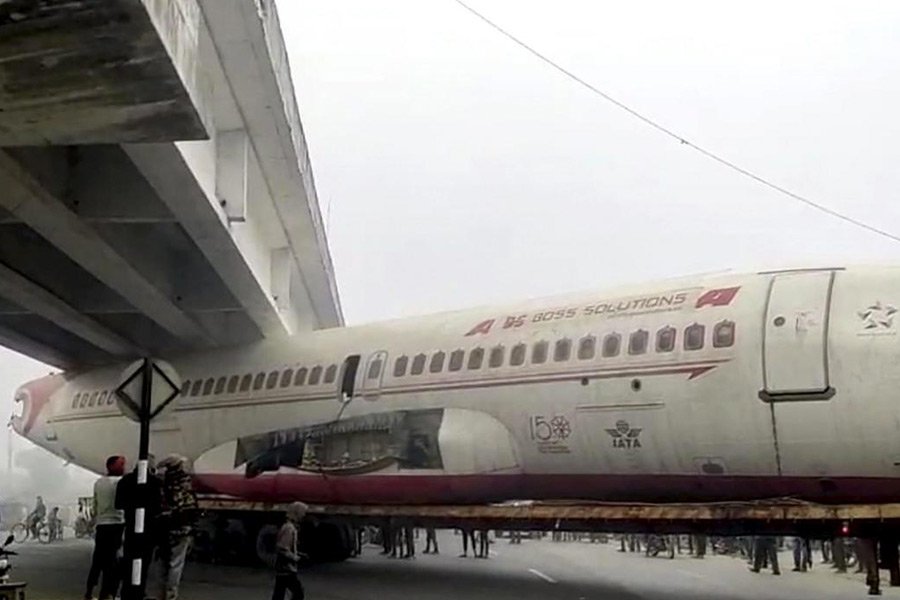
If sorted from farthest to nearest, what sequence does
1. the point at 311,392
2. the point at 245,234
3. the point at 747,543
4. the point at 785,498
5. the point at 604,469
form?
1. the point at 747,543
2. the point at 311,392
3. the point at 245,234
4. the point at 604,469
5. the point at 785,498

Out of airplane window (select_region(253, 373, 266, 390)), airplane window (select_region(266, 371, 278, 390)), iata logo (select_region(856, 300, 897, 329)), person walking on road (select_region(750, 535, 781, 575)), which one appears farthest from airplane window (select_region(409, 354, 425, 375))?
person walking on road (select_region(750, 535, 781, 575))

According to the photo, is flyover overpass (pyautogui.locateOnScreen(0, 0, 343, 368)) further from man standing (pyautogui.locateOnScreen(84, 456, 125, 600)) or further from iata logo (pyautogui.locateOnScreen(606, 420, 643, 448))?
iata logo (pyautogui.locateOnScreen(606, 420, 643, 448))

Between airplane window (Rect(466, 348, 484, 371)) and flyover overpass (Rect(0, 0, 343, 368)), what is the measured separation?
140 inches

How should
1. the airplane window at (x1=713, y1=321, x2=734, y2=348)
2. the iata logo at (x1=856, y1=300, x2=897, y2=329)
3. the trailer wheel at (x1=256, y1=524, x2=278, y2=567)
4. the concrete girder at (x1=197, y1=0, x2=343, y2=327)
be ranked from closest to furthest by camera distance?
the concrete girder at (x1=197, y1=0, x2=343, y2=327) → the iata logo at (x1=856, y1=300, x2=897, y2=329) → the airplane window at (x1=713, y1=321, x2=734, y2=348) → the trailer wheel at (x1=256, y1=524, x2=278, y2=567)

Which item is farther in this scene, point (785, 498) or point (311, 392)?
point (311, 392)

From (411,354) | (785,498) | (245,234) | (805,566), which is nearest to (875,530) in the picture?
(785,498)

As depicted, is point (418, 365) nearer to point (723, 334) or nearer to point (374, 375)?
point (374, 375)

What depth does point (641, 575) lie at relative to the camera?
1867 cm

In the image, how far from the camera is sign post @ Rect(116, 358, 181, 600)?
385 inches

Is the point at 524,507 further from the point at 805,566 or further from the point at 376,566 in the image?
the point at 805,566

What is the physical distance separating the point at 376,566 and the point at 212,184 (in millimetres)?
9502

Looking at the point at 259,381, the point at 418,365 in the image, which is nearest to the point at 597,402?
the point at 418,365

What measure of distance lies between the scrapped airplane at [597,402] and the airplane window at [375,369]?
0.8 inches

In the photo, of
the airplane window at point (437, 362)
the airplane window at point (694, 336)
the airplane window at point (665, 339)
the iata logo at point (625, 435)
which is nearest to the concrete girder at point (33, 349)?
the airplane window at point (437, 362)
